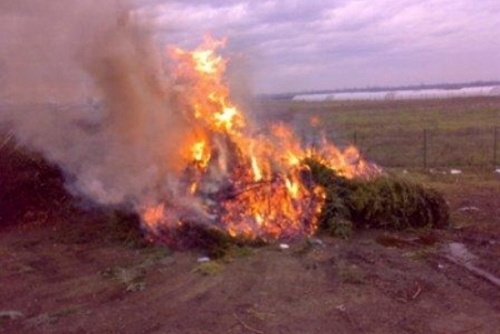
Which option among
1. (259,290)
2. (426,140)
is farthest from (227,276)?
(426,140)

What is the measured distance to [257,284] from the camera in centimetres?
923

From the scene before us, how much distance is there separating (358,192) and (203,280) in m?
4.06

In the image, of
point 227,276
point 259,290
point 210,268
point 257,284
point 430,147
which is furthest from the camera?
point 430,147

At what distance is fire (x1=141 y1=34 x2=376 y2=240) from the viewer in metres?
11.5

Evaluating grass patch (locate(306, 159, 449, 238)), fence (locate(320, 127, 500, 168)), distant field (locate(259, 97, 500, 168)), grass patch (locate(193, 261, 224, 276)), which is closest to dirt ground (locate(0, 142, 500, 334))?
grass patch (locate(193, 261, 224, 276))

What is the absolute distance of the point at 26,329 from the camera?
8141mm

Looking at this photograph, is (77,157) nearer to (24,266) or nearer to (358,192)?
(24,266)

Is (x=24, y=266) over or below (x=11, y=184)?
below

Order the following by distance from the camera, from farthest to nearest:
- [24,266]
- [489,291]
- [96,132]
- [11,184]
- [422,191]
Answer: [96,132]
[11,184]
[422,191]
[24,266]
[489,291]

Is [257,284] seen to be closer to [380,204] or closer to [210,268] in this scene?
[210,268]

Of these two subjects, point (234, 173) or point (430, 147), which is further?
point (430, 147)

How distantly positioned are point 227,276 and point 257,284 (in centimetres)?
57

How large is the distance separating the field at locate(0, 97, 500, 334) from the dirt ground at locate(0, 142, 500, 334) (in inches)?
0.9

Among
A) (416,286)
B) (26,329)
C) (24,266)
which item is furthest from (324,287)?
(24,266)
